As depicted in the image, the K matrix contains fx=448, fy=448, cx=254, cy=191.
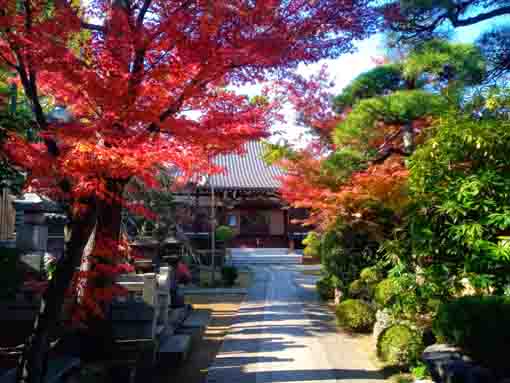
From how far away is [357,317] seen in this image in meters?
8.29

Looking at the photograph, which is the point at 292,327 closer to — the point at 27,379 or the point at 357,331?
the point at 357,331

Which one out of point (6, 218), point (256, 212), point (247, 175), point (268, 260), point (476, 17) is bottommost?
point (268, 260)

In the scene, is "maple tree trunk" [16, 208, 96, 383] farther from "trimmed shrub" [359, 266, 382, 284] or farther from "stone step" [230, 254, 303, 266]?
"stone step" [230, 254, 303, 266]

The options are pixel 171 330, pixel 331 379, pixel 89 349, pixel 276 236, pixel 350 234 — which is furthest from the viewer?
pixel 276 236

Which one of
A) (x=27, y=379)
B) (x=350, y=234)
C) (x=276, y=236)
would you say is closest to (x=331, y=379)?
(x=27, y=379)

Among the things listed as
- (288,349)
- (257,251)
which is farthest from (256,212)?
(288,349)

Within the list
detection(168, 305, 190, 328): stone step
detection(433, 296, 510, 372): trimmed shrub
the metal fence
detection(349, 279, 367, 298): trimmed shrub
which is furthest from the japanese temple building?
detection(433, 296, 510, 372): trimmed shrub

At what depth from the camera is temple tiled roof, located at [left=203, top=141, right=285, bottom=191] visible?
2312cm

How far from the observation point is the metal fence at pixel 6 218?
42.2ft

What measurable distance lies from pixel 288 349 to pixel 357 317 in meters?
1.80

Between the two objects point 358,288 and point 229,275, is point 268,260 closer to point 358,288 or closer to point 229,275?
point 229,275

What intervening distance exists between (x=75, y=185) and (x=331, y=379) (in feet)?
12.7

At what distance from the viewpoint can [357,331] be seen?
8.39m

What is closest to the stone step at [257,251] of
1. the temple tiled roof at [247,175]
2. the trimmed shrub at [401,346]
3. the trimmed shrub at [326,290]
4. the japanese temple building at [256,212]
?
the japanese temple building at [256,212]
